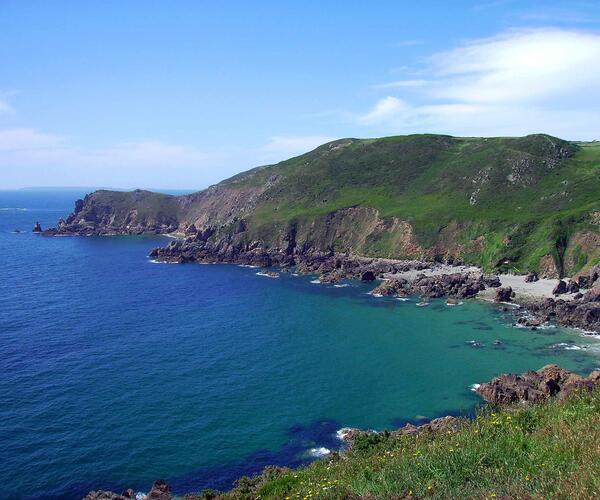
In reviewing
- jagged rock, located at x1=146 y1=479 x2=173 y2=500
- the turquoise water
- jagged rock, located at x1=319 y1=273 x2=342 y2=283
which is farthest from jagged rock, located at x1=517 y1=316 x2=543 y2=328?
jagged rock, located at x1=146 y1=479 x2=173 y2=500

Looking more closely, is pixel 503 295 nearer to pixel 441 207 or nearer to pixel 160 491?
pixel 441 207

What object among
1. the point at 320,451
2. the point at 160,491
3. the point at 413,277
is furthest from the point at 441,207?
the point at 160,491

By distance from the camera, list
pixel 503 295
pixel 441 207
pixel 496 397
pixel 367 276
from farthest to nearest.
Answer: pixel 441 207 → pixel 367 276 → pixel 503 295 → pixel 496 397

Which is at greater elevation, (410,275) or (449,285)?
(410,275)

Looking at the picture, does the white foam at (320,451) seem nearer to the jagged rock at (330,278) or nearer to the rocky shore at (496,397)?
the rocky shore at (496,397)

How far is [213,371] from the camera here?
63.4 m

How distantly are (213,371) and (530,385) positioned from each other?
3642 centimetres

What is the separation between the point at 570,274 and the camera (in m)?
104

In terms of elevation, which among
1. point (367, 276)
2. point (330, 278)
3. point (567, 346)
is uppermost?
point (367, 276)

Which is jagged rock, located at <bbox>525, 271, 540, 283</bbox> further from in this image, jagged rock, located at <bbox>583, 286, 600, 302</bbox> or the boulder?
jagged rock, located at <bbox>583, 286, 600, 302</bbox>

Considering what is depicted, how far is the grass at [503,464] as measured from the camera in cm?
1352

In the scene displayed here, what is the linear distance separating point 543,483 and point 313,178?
17952 centimetres

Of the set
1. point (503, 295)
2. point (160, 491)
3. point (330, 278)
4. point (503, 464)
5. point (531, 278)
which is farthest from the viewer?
point (330, 278)

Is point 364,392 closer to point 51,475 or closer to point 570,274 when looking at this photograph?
point 51,475
